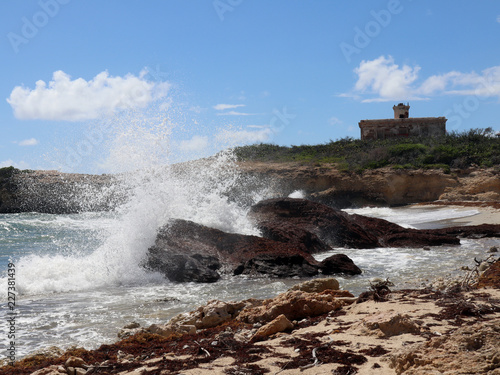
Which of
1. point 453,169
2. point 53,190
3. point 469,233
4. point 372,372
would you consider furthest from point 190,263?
point 53,190

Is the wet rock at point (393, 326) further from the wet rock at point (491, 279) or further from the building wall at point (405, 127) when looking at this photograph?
the building wall at point (405, 127)

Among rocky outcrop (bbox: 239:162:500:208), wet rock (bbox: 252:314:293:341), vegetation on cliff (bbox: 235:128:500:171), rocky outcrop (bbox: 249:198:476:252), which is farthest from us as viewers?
vegetation on cliff (bbox: 235:128:500:171)

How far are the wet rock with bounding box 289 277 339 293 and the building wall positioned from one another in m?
37.2

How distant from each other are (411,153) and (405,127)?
8.79 meters

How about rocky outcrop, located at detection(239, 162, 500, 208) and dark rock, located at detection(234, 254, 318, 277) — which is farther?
rocky outcrop, located at detection(239, 162, 500, 208)

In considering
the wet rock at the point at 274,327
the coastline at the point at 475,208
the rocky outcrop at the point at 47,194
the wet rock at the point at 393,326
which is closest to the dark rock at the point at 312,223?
the wet rock at the point at 274,327

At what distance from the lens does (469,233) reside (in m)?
14.6

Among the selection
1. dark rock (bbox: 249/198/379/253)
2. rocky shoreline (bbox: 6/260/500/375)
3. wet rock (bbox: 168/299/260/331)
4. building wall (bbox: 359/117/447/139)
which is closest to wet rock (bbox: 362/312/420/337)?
rocky shoreline (bbox: 6/260/500/375)

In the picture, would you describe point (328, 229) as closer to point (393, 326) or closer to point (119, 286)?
point (119, 286)

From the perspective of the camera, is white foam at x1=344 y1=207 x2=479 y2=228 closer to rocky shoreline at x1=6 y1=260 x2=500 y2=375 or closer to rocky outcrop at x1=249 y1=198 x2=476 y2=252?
rocky outcrop at x1=249 y1=198 x2=476 y2=252

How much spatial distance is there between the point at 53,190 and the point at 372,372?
1741 inches

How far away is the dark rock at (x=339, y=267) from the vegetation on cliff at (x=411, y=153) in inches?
943

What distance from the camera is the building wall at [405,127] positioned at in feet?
136

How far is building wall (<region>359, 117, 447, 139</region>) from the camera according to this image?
4144 centimetres
